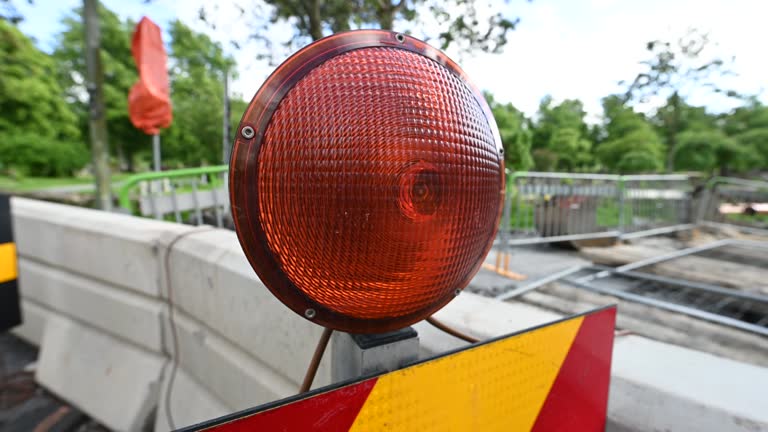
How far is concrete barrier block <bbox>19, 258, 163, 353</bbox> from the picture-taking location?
2402 mm

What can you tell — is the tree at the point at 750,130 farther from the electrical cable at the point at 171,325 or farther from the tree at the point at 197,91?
the tree at the point at 197,91

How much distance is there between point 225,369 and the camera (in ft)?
6.27

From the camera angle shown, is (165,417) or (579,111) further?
(579,111)

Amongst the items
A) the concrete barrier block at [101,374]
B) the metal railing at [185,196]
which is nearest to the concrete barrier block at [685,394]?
the concrete barrier block at [101,374]

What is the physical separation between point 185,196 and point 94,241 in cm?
243

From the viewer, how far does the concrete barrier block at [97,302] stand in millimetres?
2402

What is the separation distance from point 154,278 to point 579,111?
89.1 feet

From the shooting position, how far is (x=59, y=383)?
280 centimetres

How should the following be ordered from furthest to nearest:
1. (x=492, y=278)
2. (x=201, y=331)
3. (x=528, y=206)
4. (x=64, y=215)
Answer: (x=528, y=206), (x=492, y=278), (x=64, y=215), (x=201, y=331)

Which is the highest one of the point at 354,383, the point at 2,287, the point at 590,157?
the point at 590,157

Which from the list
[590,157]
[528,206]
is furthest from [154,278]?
[590,157]

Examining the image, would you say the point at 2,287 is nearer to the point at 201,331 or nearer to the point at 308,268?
the point at 201,331

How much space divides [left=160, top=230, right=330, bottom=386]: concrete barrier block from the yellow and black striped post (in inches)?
73.6

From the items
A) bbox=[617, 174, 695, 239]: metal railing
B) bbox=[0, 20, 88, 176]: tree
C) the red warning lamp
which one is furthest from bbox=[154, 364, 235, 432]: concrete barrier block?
bbox=[0, 20, 88, 176]: tree
